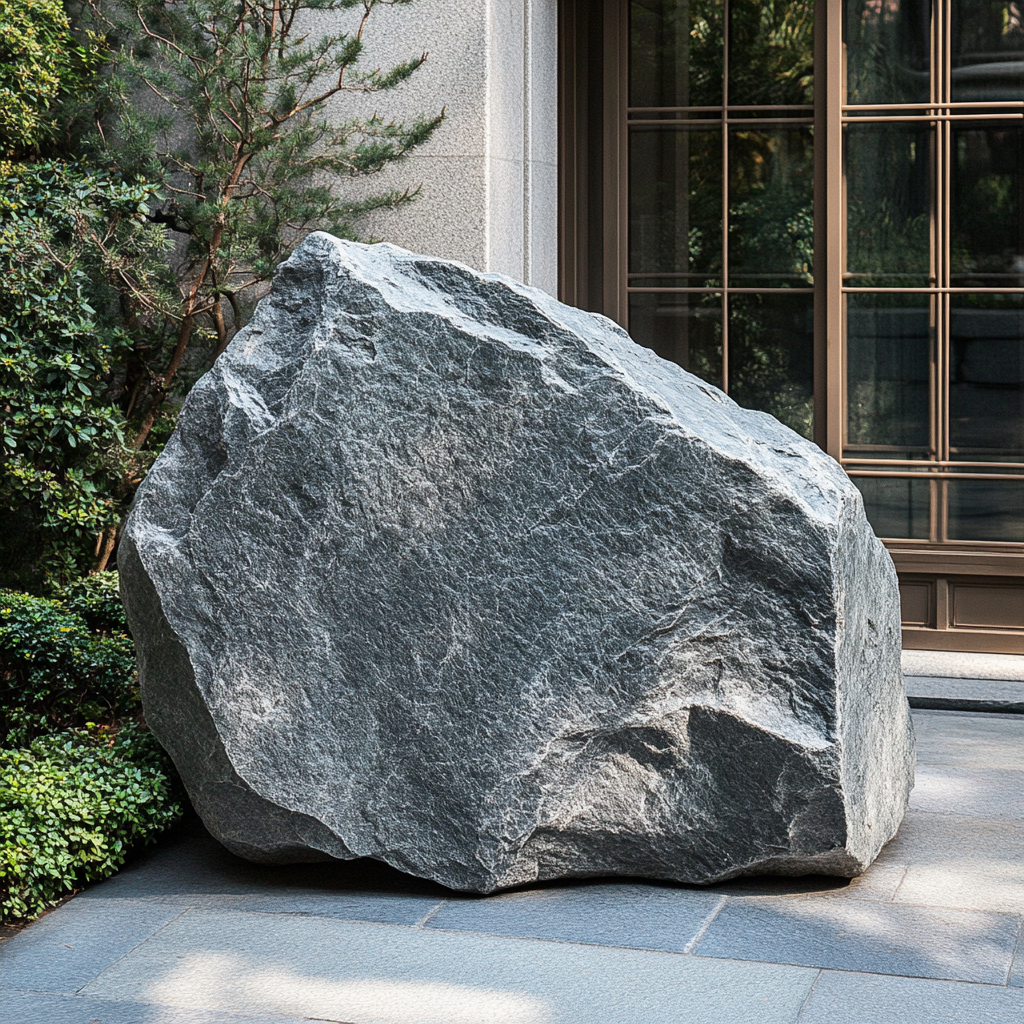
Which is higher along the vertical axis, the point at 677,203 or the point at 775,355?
the point at 677,203

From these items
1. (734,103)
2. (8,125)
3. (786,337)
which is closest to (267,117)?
(8,125)

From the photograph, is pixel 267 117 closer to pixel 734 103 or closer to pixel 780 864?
pixel 734 103

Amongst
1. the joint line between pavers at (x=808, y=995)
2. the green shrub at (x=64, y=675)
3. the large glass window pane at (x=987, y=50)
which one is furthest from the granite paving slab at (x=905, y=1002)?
the large glass window pane at (x=987, y=50)

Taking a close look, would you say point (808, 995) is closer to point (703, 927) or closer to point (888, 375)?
point (703, 927)

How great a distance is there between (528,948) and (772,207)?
5.52 meters

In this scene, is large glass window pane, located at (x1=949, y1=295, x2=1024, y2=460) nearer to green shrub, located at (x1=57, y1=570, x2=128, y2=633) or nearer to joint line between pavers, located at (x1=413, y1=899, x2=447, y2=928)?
joint line between pavers, located at (x1=413, y1=899, x2=447, y2=928)

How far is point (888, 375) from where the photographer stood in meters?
7.77

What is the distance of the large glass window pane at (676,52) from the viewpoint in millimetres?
7898

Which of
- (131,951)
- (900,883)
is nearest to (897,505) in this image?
(900,883)

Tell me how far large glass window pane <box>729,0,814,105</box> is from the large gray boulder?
4.30m

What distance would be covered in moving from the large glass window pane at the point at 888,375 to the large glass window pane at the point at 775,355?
27cm

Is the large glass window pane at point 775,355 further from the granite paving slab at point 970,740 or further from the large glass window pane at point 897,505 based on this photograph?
the granite paving slab at point 970,740

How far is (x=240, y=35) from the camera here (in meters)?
6.65

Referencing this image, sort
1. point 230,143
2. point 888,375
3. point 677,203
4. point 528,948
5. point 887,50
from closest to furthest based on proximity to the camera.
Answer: point 528,948 < point 230,143 < point 887,50 < point 888,375 < point 677,203
